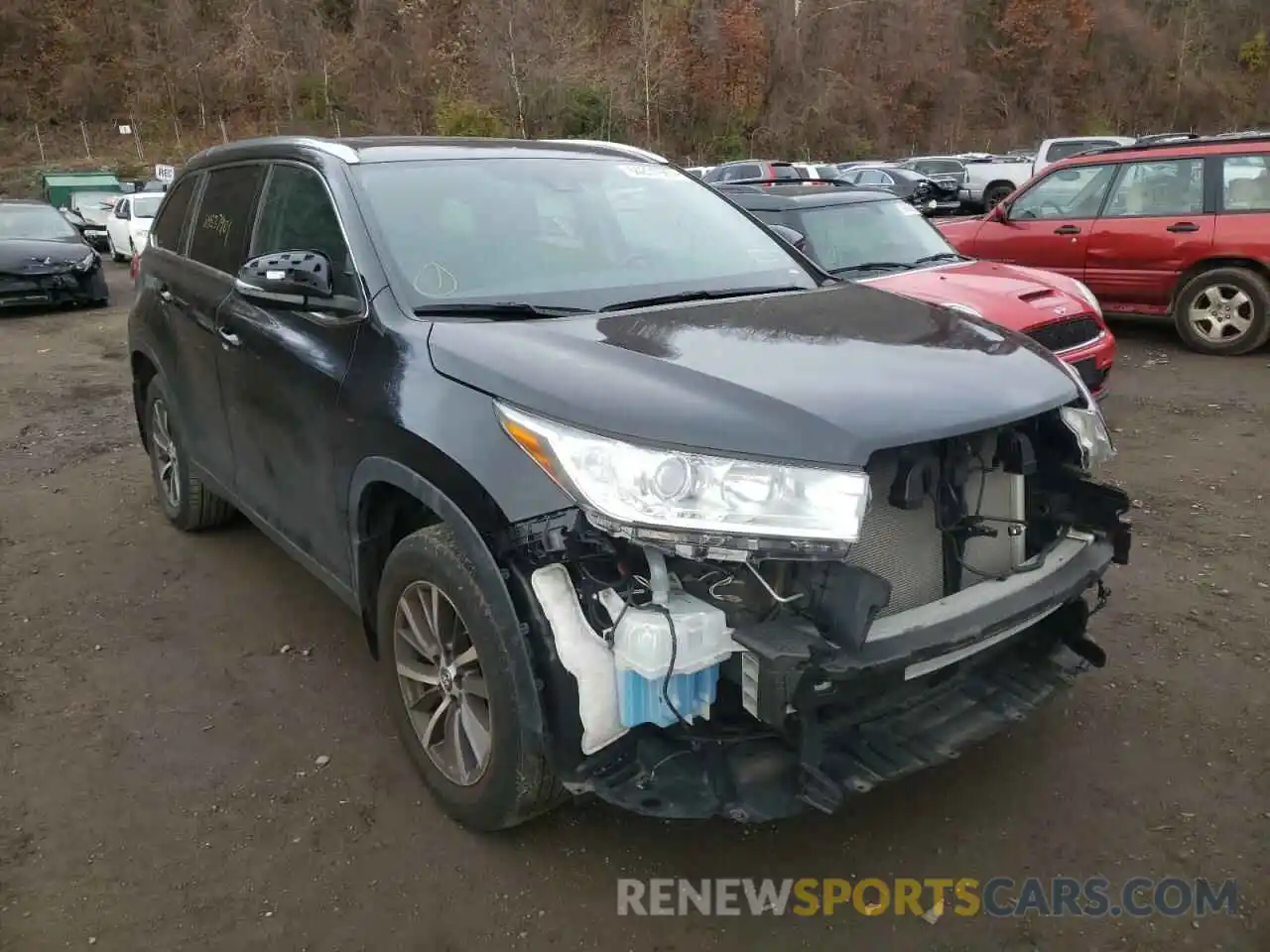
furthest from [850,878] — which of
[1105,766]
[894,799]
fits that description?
[1105,766]

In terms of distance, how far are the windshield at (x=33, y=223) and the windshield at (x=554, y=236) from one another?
40.1 ft

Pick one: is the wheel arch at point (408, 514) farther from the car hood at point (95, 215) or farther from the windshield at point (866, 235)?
the car hood at point (95, 215)

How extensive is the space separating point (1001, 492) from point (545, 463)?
1.35 metres

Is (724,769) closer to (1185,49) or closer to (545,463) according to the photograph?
(545,463)

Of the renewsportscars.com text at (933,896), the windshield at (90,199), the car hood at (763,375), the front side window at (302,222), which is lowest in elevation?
the renewsportscars.com text at (933,896)

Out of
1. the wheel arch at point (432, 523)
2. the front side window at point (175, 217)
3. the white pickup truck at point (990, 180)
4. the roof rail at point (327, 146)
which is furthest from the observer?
the white pickup truck at point (990, 180)

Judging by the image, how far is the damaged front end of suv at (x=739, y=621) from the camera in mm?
2227

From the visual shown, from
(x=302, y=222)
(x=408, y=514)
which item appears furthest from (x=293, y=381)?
(x=408, y=514)

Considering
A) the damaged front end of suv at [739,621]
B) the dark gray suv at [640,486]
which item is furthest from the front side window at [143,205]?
the damaged front end of suv at [739,621]

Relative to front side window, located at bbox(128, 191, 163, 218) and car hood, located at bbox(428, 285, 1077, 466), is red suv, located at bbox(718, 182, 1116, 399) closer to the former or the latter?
car hood, located at bbox(428, 285, 1077, 466)

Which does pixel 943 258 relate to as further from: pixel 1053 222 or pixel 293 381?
pixel 293 381

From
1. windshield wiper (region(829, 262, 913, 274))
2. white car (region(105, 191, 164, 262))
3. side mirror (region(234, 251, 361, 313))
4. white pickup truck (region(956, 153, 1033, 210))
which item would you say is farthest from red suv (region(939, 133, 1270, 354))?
white pickup truck (region(956, 153, 1033, 210))

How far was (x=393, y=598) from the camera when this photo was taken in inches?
116

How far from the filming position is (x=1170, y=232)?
870cm
